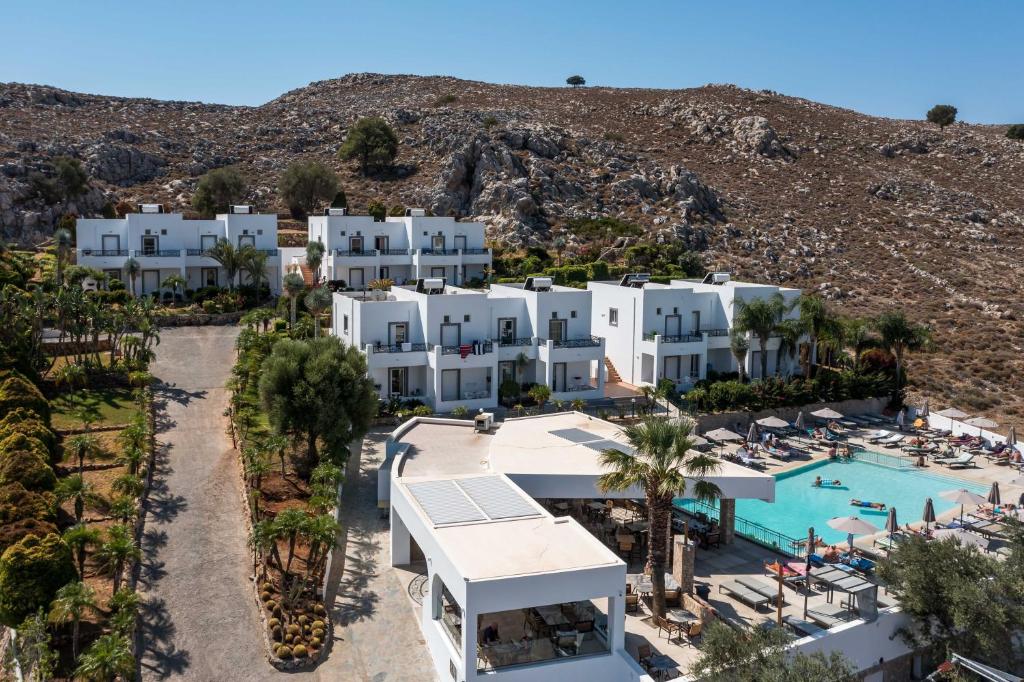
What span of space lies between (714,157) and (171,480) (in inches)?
3355

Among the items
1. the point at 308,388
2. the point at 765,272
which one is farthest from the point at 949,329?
the point at 308,388

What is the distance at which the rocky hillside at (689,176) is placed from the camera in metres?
69.5

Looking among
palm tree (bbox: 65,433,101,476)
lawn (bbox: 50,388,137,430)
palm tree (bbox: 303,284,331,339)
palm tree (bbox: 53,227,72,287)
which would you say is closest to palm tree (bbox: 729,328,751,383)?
palm tree (bbox: 303,284,331,339)

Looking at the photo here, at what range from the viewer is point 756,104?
4557 inches

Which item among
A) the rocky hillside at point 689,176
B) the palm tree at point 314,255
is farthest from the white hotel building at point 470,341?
the rocky hillside at point 689,176

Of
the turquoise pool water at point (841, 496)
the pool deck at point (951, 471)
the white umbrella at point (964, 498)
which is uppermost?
the white umbrella at point (964, 498)

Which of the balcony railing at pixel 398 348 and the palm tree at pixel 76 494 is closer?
the palm tree at pixel 76 494

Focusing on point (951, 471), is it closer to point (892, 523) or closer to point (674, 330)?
point (892, 523)

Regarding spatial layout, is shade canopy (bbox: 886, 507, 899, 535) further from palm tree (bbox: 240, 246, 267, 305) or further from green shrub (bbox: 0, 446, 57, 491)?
palm tree (bbox: 240, 246, 267, 305)

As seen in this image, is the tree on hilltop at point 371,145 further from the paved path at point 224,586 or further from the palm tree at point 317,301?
the paved path at point 224,586

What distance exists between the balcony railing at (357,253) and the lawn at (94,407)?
76.5 feet

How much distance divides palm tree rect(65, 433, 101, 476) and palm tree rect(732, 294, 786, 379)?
105 feet

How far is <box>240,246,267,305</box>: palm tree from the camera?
54.8m

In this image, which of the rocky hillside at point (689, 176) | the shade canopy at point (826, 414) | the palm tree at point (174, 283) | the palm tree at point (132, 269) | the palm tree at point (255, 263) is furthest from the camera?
Answer: the rocky hillside at point (689, 176)
